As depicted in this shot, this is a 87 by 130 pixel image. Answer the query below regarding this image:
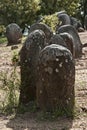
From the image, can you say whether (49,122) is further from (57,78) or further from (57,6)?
(57,6)

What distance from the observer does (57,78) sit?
7879mm

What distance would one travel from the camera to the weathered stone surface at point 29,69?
896 cm

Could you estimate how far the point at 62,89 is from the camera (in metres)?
7.86

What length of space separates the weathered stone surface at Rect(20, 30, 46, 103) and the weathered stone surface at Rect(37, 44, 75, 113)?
924 mm

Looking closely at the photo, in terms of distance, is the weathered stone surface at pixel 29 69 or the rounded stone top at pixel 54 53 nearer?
the rounded stone top at pixel 54 53

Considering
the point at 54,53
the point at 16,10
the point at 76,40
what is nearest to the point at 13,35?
the point at 76,40

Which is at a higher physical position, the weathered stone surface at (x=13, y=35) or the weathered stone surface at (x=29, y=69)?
the weathered stone surface at (x=13, y=35)

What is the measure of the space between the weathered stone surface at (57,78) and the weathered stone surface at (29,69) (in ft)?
3.03

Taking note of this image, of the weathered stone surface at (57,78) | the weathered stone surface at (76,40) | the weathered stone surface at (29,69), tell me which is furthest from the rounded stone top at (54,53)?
the weathered stone surface at (76,40)

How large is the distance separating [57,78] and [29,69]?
4.08ft

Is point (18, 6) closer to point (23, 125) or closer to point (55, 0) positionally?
point (55, 0)

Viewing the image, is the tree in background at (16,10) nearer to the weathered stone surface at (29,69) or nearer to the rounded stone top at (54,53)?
the weathered stone surface at (29,69)

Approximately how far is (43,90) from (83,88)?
1.95 metres

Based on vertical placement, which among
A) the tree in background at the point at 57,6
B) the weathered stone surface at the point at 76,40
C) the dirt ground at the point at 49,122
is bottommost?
the dirt ground at the point at 49,122
